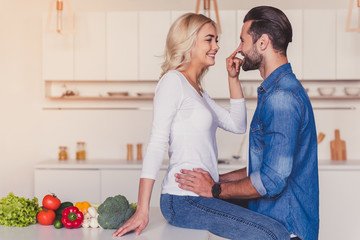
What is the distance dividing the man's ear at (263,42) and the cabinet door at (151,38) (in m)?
2.76

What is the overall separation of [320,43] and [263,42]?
2879 mm

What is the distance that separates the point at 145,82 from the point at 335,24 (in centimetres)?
204

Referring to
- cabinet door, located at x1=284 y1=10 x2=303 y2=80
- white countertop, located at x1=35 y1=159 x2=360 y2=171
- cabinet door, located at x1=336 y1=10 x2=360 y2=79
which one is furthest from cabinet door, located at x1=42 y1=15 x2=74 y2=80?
cabinet door, located at x1=336 y1=10 x2=360 y2=79

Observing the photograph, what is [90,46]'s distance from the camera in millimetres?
4863

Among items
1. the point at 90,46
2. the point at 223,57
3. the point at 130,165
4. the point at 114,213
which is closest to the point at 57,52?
the point at 90,46

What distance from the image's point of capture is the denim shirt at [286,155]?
1889mm

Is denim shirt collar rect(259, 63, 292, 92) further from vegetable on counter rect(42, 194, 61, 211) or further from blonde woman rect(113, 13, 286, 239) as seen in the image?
vegetable on counter rect(42, 194, 61, 211)

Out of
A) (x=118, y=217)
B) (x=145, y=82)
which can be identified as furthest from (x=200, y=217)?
(x=145, y=82)

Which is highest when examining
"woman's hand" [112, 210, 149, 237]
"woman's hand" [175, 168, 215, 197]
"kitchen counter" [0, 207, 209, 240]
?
"woman's hand" [175, 168, 215, 197]

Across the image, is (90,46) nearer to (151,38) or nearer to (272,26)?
(151,38)

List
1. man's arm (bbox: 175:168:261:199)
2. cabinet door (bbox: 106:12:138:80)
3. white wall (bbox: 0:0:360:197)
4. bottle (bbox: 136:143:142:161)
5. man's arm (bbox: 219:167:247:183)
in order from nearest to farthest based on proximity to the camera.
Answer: man's arm (bbox: 175:168:261:199)
man's arm (bbox: 219:167:247:183)
cabinet door (bbox: 106:12:138:80)
bottle (bbox: 136:143:142:161)
white wall (bbox: 0:0:360:197)

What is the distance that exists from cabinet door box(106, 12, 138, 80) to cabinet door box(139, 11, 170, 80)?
0.24ft

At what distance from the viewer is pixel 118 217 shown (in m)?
2.03

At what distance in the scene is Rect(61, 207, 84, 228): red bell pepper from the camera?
2.08 meters
